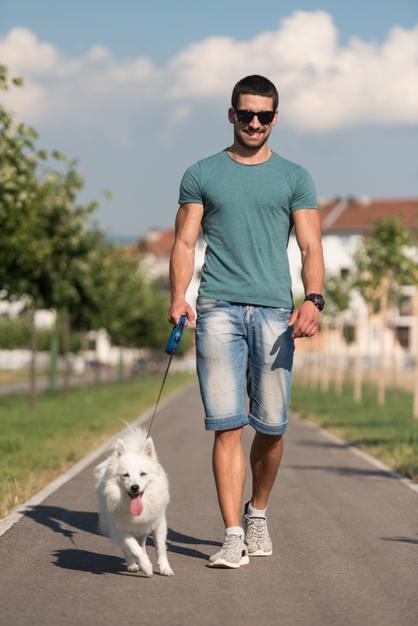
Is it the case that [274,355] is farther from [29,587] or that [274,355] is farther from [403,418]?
[403,418]

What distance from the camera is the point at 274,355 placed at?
22.0ft

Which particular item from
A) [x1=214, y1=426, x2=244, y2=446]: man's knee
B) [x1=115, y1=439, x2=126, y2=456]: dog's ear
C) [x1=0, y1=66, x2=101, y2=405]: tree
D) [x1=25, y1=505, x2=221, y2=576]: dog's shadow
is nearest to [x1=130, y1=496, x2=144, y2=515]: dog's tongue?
[x1=115, y1=439, x2=126, y2=456]: dog's ear

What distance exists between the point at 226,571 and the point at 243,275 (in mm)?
1570

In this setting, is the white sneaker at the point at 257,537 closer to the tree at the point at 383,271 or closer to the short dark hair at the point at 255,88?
the short dark hair at the point at 255,88

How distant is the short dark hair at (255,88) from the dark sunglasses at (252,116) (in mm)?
66

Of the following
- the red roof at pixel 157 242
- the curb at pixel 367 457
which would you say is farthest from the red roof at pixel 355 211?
the curb at pixel 367 457

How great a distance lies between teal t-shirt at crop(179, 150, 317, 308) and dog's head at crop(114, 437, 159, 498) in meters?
0.94

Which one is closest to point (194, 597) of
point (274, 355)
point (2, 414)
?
point (274, 355)

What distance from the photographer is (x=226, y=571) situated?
6.44 m

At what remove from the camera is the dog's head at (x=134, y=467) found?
242 inches

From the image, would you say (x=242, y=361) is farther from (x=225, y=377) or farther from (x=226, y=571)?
(x=226, y=571)

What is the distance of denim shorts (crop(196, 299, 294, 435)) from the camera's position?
21.7 feet

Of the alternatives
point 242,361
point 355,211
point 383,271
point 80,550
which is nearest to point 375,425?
point 383,271

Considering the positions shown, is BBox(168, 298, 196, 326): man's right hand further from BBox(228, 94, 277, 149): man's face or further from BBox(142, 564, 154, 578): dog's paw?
BBox(142, 564, 154, 578): dog's paw
